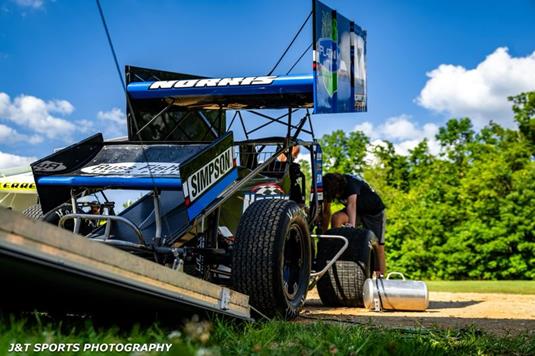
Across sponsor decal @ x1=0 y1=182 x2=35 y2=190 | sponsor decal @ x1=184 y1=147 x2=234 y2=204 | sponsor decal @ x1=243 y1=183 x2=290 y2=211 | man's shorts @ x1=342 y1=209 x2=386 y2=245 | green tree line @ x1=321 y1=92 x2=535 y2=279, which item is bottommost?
green tree line @ x1=321 y1=92 x2=535 y2=279

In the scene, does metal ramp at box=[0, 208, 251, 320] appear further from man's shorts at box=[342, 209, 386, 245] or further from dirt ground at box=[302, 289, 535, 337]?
man's shorts at box=[342, 209, 386, 245]

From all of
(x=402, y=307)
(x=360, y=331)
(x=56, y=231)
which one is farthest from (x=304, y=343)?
(x=402, y=307)

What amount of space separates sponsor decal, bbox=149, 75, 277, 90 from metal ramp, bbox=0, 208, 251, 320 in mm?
3036

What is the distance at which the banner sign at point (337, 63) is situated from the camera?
6613mm

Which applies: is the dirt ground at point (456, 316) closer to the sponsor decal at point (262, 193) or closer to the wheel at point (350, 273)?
the wheel at point (350, 273)

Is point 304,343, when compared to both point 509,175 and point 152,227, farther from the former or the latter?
point 509,175

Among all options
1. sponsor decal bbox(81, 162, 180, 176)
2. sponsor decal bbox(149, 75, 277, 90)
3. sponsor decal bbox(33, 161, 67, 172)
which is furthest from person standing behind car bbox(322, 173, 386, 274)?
sponsor decal bbox(33, 161, 67, 172)

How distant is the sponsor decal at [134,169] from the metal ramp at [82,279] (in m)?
1.45

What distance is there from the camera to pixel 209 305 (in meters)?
4.38

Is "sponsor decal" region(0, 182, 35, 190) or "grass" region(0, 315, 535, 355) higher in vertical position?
"sponsor decal" region(0, 182, 35, 190)

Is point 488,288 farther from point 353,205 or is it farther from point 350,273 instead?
point 350,273

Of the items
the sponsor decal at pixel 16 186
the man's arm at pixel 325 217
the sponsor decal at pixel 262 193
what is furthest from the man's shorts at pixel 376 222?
the sponsor decal at pixel 16 186

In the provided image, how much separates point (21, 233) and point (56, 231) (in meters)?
0.18

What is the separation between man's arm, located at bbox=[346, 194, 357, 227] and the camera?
9.12m
